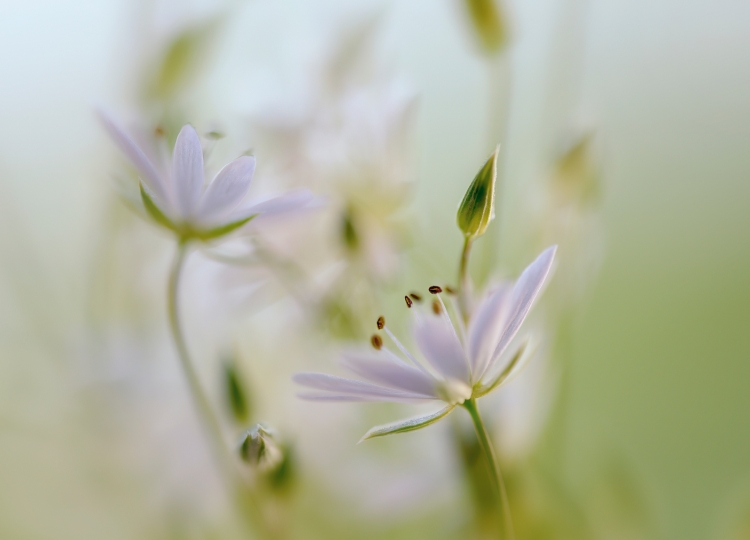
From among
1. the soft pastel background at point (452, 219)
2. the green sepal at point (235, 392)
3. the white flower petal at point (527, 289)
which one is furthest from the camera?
the soft pastel background at point (452, 219)

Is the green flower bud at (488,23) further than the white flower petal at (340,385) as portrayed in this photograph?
Yes

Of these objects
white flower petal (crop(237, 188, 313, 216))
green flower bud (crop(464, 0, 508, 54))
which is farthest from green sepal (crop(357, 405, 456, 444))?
green flower bud (crop(464, 0, 508, 54))

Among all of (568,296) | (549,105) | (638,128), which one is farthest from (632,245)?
(568,296)

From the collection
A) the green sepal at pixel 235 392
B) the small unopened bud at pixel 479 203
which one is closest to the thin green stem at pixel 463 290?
the small unopened bud at pixel 479 203

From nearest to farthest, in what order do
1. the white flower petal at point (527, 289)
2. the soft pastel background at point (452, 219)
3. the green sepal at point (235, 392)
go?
1. the white flower petal at point (527, 289)
2. the green sepal at point (235, 392)
3. the soft pastel background at point (452, 219)

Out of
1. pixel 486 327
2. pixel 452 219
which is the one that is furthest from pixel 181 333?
pixel 452 219

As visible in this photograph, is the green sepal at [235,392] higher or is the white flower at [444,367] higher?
the green sepal at [235,392]

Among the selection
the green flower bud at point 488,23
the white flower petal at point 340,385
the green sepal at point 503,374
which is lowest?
the green sepal at point 503,374

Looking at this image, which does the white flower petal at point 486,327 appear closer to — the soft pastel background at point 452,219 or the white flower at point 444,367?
the white flower at point 444,367
